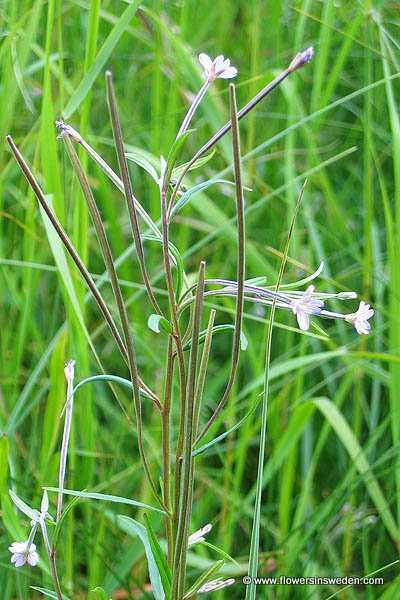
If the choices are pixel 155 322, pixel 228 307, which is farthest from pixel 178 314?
pixel 228 307

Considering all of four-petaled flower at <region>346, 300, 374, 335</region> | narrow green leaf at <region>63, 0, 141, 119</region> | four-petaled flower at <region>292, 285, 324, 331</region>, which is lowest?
four-petaled flower at <region>346, 300, 374, 335</region>

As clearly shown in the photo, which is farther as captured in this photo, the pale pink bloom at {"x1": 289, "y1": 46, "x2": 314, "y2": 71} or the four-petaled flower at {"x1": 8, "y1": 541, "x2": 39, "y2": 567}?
the four-petaled flower at {"x1": 8, "y1": 541, "x2": 39, "y2": 567}

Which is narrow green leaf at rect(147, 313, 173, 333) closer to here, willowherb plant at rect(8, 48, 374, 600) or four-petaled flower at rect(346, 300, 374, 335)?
willowherb plant at rect(8, 48, 374, 600)

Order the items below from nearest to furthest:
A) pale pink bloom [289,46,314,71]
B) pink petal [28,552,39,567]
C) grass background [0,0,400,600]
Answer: pale pink bloom [289,46,314,71] < pink petal [28,552,39,567] < grass background [0,0,400,600]

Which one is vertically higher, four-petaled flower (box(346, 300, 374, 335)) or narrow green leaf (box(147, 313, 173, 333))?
four-petaled flower (box(346, 300, 374, 335))

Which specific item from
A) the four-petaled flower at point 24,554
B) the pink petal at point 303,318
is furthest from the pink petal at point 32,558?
the pink petal at point 303,318

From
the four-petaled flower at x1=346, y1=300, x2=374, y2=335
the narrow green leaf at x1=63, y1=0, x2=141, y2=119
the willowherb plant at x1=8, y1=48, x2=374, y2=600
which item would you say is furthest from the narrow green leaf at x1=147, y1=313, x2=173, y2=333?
the narrow green leaf at x1=63, y1=0, x2=141, y2=119
